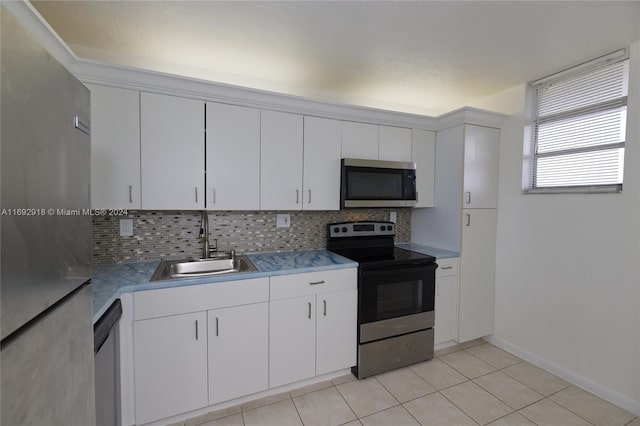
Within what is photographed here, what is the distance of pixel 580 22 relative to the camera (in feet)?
Answer: 5.58

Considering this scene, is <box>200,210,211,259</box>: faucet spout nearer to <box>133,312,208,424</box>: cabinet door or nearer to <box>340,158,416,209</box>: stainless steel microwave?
Answer: <box>133,312,208,424</box>: cabinet door

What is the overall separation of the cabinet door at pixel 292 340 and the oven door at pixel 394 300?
416 mm

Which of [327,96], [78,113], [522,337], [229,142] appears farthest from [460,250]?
[78,113]

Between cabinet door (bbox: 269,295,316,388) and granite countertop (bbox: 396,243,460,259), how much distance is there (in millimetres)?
1238

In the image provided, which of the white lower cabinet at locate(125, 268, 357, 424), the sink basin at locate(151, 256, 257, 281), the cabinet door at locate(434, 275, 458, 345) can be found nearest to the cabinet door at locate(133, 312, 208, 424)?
the white lower cabinet at locate(125, 268, 357, 424)

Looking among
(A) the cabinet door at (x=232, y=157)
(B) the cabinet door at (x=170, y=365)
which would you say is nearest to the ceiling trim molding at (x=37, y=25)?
(A) the cabinet door at (x=232, y=157)

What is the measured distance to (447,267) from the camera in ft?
8.41

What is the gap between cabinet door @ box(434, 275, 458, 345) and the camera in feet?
8.34

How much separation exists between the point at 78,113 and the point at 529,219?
3.09m

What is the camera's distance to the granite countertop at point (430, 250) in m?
2.55

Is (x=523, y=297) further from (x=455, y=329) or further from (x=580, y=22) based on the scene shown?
(x=580, y=22)

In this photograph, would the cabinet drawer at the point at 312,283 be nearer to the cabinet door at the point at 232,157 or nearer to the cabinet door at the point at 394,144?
the cabinet door at the point at 232,157

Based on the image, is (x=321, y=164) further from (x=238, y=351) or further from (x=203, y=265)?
(x=238, y=351)

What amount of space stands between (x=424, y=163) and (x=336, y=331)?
71.7 inches
